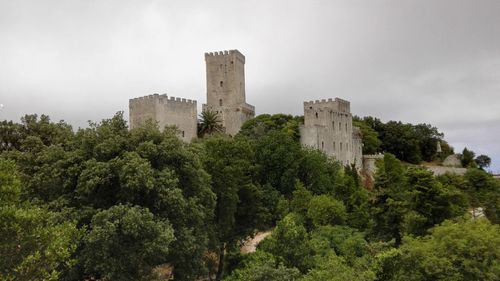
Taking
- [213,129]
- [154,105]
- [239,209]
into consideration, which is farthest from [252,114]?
[239,209]

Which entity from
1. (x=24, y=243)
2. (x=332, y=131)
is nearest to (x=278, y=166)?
(x=332, y=131)

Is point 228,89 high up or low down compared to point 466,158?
up

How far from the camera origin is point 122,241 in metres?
20.0

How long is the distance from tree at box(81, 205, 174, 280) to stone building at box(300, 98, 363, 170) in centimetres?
3210

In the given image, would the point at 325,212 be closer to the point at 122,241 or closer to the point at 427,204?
the point at 427,204

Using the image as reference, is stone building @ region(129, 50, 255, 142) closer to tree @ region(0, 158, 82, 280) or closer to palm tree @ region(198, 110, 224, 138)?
Answer: palm tree @ region(198, 110, 224, 138)

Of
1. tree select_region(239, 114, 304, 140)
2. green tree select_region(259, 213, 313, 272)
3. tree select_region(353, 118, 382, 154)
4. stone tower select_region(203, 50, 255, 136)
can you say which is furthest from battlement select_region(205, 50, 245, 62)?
green tree select_region(259, 213, 313, 272)

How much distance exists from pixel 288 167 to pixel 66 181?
20791mm

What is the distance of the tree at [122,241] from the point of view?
1916 centimetres

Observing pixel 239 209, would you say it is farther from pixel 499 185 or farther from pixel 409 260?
pixel 499 185

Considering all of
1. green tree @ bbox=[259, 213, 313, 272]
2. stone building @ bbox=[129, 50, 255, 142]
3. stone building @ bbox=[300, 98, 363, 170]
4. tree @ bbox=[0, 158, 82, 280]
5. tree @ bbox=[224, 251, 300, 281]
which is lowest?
tree @ bbox=[224, 251, 300, 281]

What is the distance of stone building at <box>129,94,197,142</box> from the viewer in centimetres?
5147

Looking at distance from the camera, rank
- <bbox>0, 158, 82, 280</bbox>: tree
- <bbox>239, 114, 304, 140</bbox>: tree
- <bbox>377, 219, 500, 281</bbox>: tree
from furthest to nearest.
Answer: <bbox>239, 114, 304, 140</bbox>: tree, <bbox>377, 219, 500, 281</bbox>: tree, <bbox>0, 158, 82, 280</bbox>: tree

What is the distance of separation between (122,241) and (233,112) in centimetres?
4170
